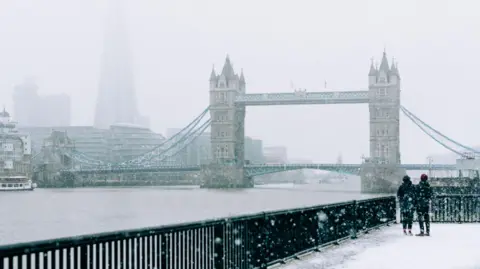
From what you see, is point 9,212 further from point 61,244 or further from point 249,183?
point 249,183

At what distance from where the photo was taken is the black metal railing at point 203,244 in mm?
6545

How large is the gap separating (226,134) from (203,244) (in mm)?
122604

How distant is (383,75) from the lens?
12319cm

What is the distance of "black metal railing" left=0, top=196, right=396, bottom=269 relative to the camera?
6.54 metres

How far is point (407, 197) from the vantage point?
16281 mm

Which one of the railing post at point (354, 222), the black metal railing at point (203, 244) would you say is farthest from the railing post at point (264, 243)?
A: the railing post at point (354, 222)

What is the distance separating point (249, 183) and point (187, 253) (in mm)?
115914

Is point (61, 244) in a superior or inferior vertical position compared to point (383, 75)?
inferior

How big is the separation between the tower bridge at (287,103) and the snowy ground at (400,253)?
294ft

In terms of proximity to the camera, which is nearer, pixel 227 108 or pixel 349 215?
pixel 349 215

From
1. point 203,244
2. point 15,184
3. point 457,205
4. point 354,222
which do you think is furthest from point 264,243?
point 15,184

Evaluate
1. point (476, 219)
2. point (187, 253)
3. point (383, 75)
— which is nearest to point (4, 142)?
point (383, 75)

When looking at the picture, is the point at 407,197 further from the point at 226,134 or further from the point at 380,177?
the point at 226,134

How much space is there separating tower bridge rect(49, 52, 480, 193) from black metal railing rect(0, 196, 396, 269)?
305 ft
